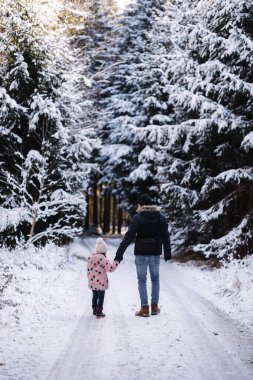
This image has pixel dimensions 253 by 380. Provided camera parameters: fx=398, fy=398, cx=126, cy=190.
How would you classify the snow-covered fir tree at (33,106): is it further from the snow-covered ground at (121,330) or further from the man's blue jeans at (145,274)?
the man's blue jeans at (145,274)

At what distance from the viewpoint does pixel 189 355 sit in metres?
5.46

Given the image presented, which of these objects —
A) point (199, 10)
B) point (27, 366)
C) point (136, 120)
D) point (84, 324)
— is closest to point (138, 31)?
point (136, 120)

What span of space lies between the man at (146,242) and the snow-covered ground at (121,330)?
58 cm

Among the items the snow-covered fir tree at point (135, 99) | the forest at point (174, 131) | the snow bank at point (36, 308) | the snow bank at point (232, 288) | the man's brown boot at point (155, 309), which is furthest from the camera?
the snow-covered fir tree at point (135, 99)

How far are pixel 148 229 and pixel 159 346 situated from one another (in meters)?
2.58

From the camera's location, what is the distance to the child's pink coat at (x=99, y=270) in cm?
775

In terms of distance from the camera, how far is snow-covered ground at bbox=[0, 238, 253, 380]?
194 inches

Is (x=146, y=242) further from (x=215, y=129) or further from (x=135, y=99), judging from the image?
(x=135, y=99)

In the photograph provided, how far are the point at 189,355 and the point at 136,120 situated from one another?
757 inches

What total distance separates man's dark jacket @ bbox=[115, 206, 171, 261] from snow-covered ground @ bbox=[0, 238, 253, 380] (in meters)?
1.27

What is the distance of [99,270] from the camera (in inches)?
309

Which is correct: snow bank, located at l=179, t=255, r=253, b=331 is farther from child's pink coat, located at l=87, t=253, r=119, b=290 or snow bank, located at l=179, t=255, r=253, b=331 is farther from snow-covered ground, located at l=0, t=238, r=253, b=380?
child's pink coat, located at l=87, t=253, r=119, b=290

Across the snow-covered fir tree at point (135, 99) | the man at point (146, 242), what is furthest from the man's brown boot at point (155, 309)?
the snow-covered fir tree at point (135, 99)

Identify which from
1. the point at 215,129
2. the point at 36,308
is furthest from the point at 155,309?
the point at 215,129
